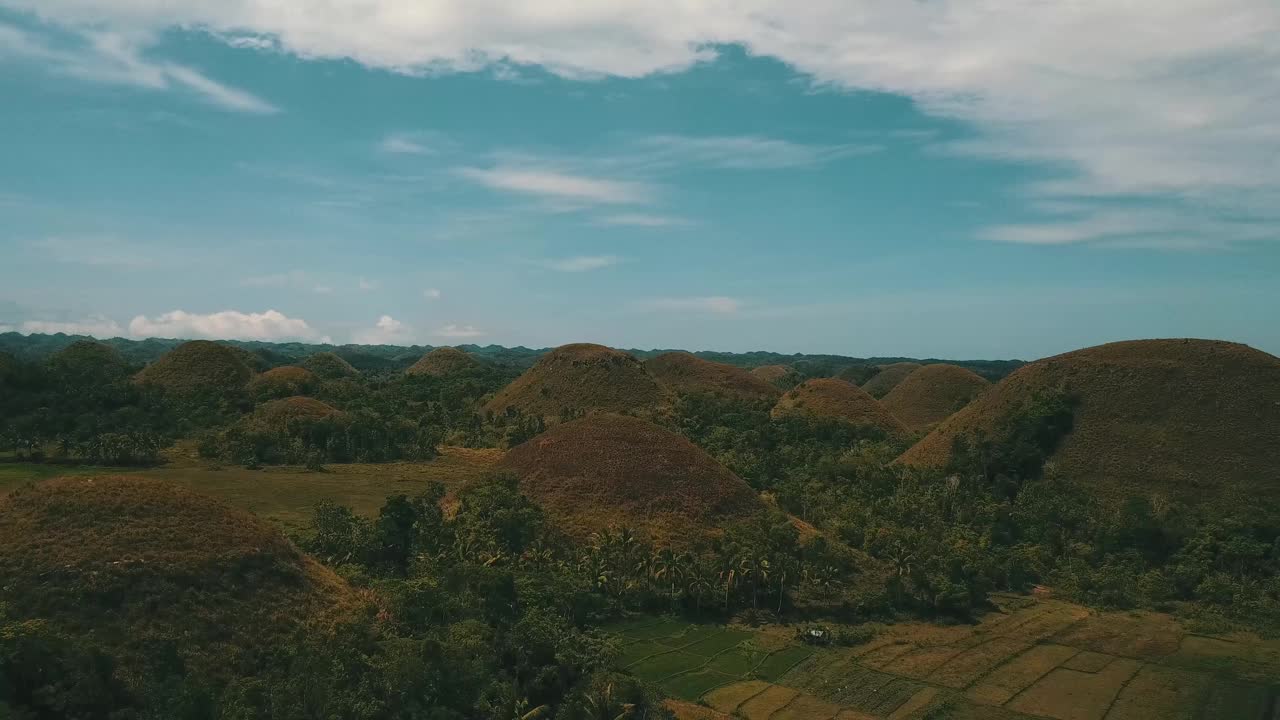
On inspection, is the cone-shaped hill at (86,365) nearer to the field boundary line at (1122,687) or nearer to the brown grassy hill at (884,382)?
the field boundary line at (1122,687)

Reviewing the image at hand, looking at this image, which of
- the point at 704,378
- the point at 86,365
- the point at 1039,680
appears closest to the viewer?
the point at 1039,680

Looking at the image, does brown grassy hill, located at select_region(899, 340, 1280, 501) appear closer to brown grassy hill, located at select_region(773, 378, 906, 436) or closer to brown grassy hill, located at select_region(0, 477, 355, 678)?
brown grassy hill, located at select_region(773, 378, 906, 436)

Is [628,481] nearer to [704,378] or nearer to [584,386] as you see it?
[584,386]

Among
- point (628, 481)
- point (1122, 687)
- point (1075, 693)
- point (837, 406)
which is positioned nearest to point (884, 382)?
point (837, 406)

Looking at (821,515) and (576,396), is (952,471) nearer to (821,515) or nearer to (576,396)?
(821,515)

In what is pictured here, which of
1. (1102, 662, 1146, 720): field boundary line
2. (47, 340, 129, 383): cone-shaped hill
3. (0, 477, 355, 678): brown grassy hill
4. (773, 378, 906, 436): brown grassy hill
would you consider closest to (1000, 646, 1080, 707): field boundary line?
(1102, 662, 1146, 720): field boundary line

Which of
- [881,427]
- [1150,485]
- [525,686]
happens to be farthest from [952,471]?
[525,686]

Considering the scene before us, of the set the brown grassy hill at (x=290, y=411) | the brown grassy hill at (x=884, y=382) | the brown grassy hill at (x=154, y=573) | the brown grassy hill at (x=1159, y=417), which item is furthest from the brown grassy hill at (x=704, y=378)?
the brown grassy hill at (x=154, y=573)
